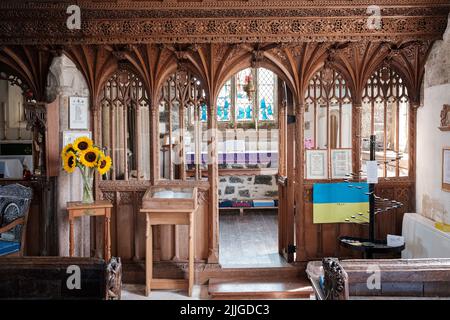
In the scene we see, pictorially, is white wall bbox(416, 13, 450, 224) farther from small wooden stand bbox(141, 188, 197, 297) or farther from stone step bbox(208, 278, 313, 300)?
small wooden stand bbox(141, 188, 197, 297)

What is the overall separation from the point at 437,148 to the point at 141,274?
143 inches

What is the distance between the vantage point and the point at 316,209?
6285 millimetres

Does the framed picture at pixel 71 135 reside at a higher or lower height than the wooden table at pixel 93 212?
higher

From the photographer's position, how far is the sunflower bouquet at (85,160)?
5.72 m

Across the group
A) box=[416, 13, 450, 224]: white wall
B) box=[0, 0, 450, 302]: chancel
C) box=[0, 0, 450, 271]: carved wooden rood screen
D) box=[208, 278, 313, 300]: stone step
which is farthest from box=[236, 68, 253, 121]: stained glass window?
box=[208, 278, 313, 300]: stone step

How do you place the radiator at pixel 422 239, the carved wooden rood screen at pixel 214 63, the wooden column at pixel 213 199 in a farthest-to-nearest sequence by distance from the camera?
the wooden column at pixel 213 199, the carved wooden rood screen at pixel 214 63, the radiator at pixel 422 239

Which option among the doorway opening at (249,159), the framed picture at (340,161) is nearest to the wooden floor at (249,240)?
the doorway opening at (249,159)

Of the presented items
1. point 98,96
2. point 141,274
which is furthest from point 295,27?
point 141,274

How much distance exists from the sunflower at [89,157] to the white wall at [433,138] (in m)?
3.72

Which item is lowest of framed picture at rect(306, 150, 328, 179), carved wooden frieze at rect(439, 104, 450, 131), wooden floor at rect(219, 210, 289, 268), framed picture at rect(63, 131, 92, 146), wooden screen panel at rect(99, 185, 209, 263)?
wooden floor at rect(219, 210, 289, 268)

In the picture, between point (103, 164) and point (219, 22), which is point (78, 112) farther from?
point (219, 22)

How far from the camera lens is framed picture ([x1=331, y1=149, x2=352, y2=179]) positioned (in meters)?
6.33

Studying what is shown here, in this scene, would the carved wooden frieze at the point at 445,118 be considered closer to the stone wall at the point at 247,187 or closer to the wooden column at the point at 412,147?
the wooden column at the point at 412,147

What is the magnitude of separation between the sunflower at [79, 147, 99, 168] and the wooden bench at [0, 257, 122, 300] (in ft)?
8.64
